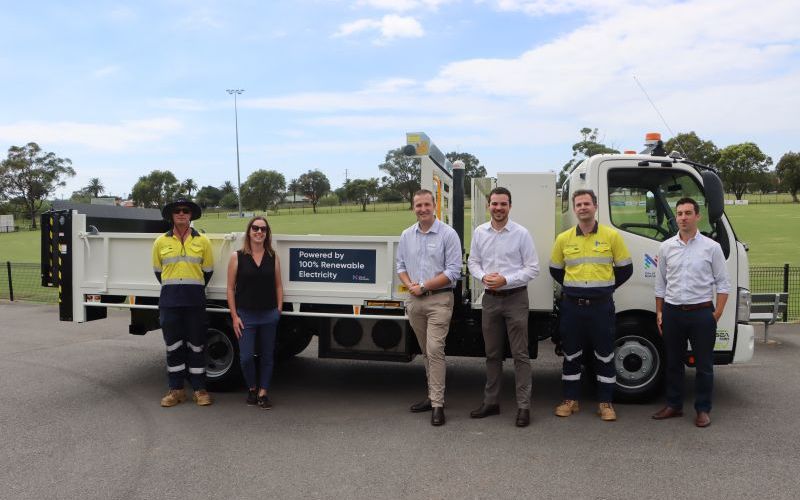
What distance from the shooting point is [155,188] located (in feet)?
393

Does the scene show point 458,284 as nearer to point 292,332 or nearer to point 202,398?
point 292,332

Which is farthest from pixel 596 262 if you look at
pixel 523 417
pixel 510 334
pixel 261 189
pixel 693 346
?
pixel 261 189

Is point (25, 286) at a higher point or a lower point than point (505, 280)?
lower

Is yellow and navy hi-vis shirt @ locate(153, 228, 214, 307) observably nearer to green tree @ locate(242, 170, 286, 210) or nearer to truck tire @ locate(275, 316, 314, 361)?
truck tire @ locate(275, 316, 314, 361)

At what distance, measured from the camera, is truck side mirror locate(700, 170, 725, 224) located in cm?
486

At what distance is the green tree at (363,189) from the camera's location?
9688cm

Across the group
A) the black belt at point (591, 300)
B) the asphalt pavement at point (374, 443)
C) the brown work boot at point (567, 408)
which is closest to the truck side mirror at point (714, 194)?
the black belt at point (591, 300)

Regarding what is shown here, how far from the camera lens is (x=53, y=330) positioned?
9.88m

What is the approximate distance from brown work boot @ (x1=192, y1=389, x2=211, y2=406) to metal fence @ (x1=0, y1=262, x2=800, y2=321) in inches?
337

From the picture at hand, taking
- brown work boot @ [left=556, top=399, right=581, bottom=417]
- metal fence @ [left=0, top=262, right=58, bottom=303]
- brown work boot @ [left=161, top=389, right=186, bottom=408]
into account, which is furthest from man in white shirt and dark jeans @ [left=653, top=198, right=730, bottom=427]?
metal fence @ [left=0, top=262, right=58, bottom=303]

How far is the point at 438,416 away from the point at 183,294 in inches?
98.7

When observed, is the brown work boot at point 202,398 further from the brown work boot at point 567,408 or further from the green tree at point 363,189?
the green tree at point 363,189

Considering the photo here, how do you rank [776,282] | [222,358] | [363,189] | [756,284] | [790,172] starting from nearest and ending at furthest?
[222,358] → [756,284] → [776,282] → [790,172] → [363,189]

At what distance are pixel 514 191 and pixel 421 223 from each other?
0.94 meters
